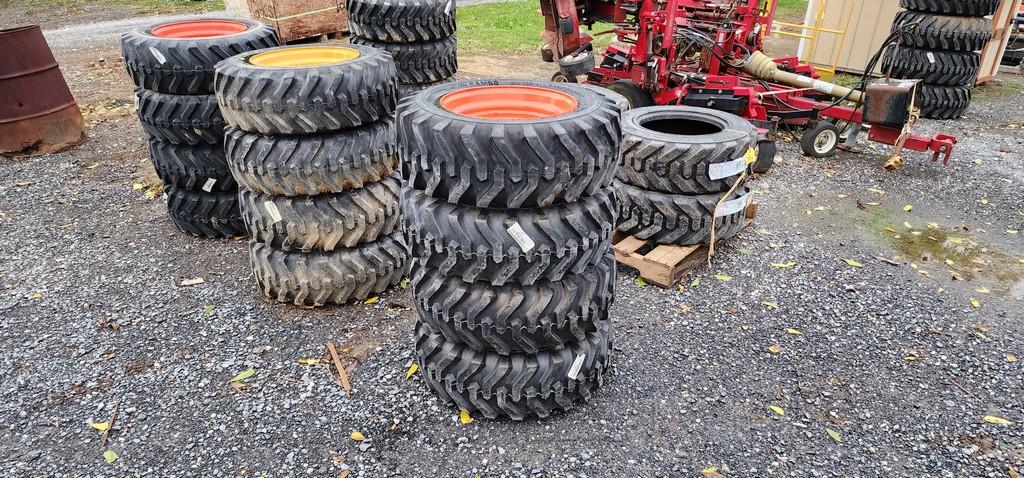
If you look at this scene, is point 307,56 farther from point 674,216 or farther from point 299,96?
point 674,216

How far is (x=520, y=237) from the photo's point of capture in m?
2.57

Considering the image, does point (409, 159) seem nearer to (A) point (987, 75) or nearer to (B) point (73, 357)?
(B) point (73, 357)

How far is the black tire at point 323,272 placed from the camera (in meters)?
3.93

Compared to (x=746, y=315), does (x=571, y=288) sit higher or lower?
higher

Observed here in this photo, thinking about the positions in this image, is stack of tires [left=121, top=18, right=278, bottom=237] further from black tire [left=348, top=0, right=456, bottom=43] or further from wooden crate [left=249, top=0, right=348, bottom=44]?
wooden crate [left=249, top=0, right=348, bottom=44]

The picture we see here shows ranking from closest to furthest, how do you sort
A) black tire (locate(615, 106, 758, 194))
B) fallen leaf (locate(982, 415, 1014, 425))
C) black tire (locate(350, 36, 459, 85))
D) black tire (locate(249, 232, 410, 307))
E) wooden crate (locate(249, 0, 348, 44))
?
fallen leaf (locate(982, 415, 1014, 425)) → black tire (locate(249, 232, 410, 307)) → black tire (locate(615, 106, 758, 194)) → black tire (locate(350, 36, 459, 85)) → wooden crate (locate(249, 0, 348, 44))

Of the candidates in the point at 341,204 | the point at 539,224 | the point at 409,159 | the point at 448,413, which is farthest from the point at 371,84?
the point at 448,413

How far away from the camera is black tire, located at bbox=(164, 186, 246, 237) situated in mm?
4840

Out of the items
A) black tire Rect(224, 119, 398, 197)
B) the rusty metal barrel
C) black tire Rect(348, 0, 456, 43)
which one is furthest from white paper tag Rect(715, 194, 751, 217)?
the rusty metal barrel

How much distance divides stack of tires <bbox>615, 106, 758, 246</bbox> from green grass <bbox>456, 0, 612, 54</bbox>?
777cm

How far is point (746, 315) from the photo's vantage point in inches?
160

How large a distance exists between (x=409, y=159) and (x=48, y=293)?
3365 millimetres

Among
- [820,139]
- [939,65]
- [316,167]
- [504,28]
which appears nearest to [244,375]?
[316,167]

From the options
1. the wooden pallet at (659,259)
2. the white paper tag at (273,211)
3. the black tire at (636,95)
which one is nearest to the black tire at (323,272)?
the white paper tag at (273,211)
